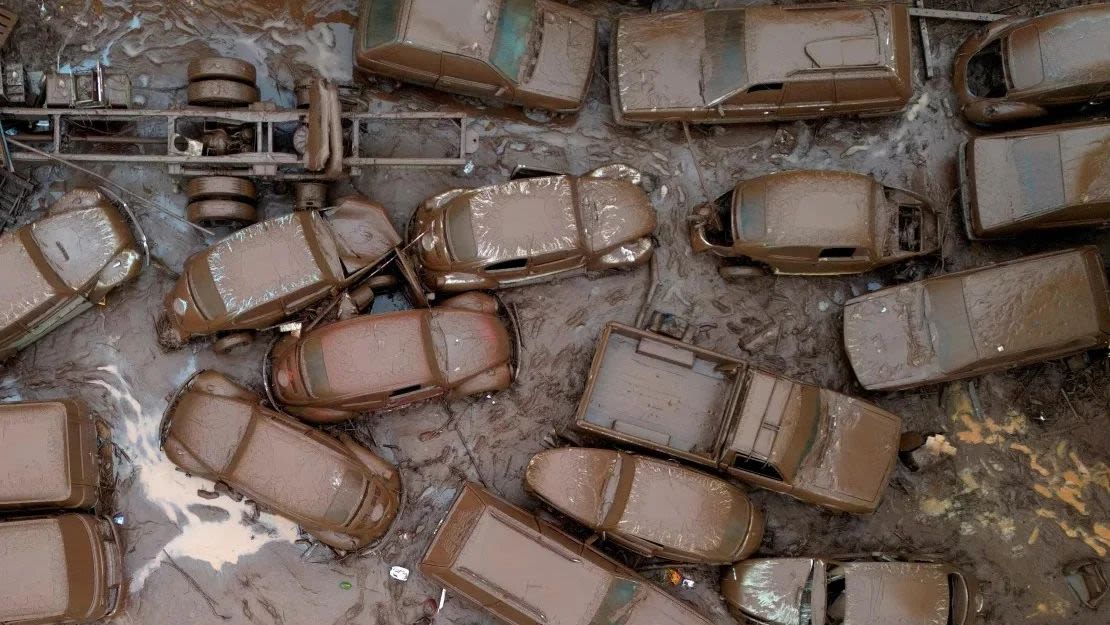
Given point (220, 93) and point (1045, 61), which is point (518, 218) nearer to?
point (220, 93)

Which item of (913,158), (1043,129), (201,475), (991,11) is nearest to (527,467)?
(201,475)

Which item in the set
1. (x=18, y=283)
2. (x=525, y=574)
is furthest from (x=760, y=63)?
(x=18, y=283)

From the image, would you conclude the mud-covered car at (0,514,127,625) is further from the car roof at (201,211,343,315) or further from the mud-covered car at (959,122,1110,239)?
the mud-covered car at (959,122,1110,239)

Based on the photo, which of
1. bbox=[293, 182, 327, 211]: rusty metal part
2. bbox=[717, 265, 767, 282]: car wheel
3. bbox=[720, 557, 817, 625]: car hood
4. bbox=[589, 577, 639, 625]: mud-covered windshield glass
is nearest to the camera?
bbox=[589, 577, 639, 625]: mud-covered windshield glass

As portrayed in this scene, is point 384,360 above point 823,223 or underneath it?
underneath

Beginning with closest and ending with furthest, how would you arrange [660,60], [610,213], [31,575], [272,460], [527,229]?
[31,575]
[272,460]
[527,229]
[610,213]
[660,60]

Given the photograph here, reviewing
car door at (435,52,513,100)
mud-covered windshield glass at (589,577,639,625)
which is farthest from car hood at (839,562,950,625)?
car door at (435,52,513,100)

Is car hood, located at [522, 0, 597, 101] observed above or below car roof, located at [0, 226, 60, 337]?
above
